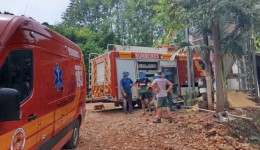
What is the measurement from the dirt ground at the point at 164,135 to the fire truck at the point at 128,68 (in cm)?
384

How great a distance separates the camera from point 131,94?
1523 cm

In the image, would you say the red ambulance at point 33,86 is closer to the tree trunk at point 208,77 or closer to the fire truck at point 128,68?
the tree trunk at point 208,77

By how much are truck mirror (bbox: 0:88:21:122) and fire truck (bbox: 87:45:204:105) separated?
1225 centimetres

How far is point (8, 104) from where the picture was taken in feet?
10.5

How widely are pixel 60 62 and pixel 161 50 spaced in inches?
457

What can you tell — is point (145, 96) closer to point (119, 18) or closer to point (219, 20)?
point (219, 20)

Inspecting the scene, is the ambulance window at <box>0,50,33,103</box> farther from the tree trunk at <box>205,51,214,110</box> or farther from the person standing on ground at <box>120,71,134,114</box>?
the person standing on ground at <box>120,71,134,114</box>

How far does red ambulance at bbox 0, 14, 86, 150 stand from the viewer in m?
3.81

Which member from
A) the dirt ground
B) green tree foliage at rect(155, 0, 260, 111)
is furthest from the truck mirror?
green tree foliage at rect(155, 0, 260, 111)

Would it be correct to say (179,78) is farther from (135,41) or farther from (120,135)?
(135,41)

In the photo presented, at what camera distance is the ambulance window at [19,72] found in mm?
3950

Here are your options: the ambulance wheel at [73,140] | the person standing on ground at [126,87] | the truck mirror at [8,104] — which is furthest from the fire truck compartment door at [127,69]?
the truck mirror at [8,104]

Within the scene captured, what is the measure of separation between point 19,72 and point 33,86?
1.43ft

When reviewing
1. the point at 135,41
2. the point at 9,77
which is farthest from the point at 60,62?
the point at 135,41
